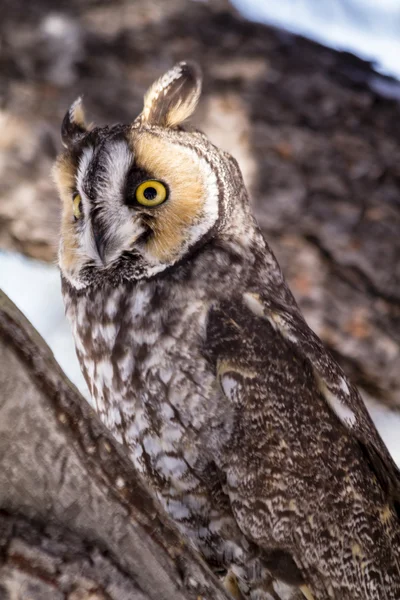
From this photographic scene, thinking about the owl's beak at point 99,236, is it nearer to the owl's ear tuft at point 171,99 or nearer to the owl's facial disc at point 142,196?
the owl's facial disc at point 142,196

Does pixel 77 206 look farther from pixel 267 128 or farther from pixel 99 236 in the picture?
pixel 267 128

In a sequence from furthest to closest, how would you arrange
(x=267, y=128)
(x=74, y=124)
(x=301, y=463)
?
(x=267, y=128), (x=74, y=124), (x=301, y=463)

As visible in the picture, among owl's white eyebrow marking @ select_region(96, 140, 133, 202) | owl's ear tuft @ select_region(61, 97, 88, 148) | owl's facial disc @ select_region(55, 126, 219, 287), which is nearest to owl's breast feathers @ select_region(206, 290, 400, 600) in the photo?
owl's facial disc @ select_region(55, 126, 219, 287)

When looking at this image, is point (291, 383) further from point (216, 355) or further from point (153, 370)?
point (153, 370)

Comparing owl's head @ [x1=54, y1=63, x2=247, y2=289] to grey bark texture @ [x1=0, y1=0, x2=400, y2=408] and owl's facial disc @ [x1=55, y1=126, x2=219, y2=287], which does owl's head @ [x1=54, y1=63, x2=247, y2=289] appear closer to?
owl's facial disc @ [x1=55, y1=126, x2=219, y2=287]

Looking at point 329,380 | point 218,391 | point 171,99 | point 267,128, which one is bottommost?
point 218,391

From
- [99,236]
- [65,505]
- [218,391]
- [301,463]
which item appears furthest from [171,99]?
[65,505]

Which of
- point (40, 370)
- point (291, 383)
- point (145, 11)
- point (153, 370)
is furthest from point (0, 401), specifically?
point (145, 11)

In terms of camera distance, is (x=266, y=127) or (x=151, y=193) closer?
(x=151, y=193)
